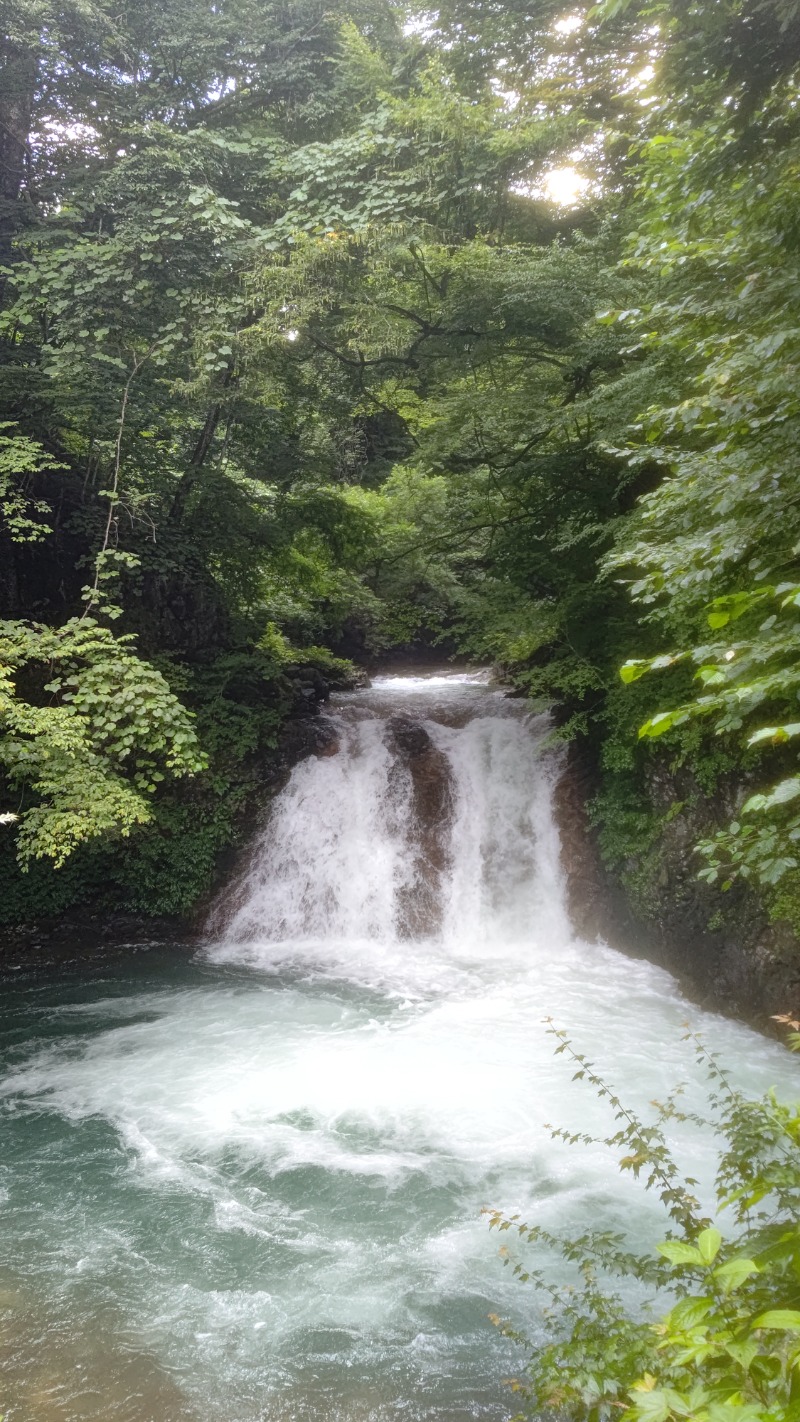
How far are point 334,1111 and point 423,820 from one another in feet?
17.5

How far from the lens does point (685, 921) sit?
26.7 feet

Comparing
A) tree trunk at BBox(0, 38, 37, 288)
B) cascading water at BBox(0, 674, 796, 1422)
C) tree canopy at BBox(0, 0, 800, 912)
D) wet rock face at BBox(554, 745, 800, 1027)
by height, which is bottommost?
cascading water at BBox(0, 674, 796, 1422)

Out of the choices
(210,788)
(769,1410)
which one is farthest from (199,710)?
(769,1410)

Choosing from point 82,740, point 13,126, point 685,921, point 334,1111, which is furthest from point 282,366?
point 334,1111

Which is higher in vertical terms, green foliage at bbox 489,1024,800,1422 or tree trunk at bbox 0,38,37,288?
tree trunk at bbox 0,38,37,288

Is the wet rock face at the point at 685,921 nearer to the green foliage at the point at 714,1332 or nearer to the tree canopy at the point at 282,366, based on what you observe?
the tree canopy at the point at 282,366

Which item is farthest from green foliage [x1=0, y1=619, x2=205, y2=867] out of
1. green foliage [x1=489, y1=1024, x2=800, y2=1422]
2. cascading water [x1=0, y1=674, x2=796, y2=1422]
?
green foliage [x1=489, y1=1024, x2=800, y2=1422]

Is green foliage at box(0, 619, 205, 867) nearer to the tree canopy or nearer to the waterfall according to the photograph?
the tree canopy

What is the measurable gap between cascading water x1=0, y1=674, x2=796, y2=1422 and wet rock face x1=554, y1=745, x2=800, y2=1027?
0.86ft

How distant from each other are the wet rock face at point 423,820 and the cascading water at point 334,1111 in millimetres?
42

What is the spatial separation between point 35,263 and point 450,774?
8.68 metres

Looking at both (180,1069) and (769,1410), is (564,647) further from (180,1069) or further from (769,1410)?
(769,1410)

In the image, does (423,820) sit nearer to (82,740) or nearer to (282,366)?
(82,740)

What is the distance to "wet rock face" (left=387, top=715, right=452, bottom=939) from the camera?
10305 millimetres
